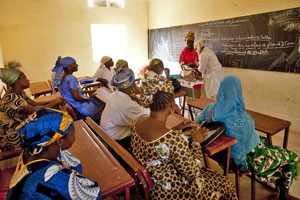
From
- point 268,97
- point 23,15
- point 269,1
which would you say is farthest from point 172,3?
point 23,15

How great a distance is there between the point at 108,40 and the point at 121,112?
19.1ft

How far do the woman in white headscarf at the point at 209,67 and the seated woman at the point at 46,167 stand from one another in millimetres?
3693

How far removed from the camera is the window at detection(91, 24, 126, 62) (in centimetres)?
695

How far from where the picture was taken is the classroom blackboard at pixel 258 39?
3.34 metres

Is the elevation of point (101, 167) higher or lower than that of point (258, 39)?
lower

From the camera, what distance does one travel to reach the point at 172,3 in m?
6.16

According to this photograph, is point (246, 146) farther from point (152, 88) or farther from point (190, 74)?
point (190, 74)

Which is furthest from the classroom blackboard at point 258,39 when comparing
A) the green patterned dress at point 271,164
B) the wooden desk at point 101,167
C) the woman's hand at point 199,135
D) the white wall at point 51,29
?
the wooden desk at point 101,167

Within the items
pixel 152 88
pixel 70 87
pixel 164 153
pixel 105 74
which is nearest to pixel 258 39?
pixel 105 74

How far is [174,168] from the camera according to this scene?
4.17 feet

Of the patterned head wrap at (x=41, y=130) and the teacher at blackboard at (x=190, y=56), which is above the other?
the teacher at blackboard at (x=190, y=56)

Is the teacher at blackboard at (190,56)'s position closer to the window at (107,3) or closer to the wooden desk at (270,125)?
the wooden desk at (270,125)

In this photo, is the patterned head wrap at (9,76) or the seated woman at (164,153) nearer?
the seated woman at (164,153)

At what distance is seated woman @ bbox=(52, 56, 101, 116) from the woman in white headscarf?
2.44m
